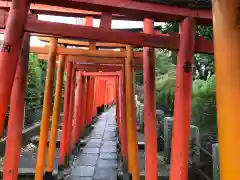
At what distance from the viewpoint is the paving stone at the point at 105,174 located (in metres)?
7.30

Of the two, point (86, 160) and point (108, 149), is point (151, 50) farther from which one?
point (108, 149)

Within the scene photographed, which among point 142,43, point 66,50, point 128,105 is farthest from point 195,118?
point 142,43

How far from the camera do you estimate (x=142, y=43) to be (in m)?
3.34

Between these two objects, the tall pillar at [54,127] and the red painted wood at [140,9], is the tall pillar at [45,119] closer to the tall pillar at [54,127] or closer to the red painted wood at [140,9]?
the tall pillar at [54,127]

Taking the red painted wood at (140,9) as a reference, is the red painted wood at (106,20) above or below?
below

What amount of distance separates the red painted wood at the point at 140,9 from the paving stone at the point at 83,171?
217 inches

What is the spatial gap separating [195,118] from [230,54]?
6014 mm

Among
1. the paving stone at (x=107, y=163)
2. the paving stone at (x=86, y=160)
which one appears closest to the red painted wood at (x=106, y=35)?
the paving stone at (x=107, y=163)

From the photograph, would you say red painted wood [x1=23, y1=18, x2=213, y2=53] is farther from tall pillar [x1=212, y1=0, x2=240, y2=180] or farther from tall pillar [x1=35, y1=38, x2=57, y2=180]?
tall pillar [x1=35, y1=38, x2=57, y2=180]

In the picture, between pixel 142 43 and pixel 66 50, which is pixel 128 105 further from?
pixel 142 43

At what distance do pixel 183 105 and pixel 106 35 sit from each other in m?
1.31

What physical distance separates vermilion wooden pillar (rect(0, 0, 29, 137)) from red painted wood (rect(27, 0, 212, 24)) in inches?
15.7

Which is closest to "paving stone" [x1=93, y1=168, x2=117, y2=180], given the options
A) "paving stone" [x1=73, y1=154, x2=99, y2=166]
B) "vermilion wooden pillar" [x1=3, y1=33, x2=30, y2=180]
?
"paving stone" [x1=73, y1=154, x2=99, y2=166]

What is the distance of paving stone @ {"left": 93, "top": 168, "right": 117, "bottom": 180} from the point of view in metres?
7.30
